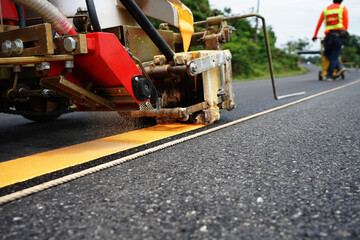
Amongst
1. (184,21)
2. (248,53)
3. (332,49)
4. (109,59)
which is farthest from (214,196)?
(248,53)

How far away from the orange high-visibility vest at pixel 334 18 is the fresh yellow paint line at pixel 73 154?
9.29 m

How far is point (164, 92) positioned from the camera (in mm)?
3270

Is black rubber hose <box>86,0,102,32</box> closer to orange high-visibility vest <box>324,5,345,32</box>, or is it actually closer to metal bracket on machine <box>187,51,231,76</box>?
metal bracket on machine <box>187,51,231,76</box>

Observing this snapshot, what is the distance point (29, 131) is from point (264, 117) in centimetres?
274

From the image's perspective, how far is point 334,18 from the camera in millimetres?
10336

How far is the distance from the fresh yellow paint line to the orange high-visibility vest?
30.5 ft

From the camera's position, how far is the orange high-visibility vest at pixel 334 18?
10.2 m

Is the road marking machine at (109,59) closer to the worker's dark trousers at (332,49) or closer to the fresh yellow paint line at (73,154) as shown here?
the fresh yellow paint line at (73,154)

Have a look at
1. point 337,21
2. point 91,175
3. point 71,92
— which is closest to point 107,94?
point 71,92

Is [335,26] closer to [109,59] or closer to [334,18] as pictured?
[334,18]

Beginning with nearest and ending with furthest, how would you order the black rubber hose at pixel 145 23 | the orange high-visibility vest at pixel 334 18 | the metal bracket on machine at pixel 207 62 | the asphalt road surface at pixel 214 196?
1. the asphalt road surface at pixel 214 196
2. the black rubber hose at pixel 145 23
3. the metal bracket on machine at pixel 207 62
4. the orange high-visibility vest at pixel 334 18

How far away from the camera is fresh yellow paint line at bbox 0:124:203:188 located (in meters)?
1.95

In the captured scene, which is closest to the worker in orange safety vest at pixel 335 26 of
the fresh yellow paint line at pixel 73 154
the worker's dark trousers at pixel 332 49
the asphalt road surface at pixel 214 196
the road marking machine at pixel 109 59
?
the worker's dark trousers at pixel 332 49

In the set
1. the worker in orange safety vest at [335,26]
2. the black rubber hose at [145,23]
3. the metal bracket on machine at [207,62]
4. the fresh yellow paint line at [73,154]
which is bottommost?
the fresh yellow paint line at [73,154]
